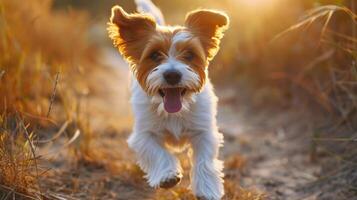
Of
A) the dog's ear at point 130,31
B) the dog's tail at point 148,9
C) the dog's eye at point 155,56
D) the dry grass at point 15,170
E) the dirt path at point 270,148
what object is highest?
the dog's ear at point 130,31

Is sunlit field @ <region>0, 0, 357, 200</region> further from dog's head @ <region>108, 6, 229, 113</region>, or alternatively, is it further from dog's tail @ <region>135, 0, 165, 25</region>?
dog's tail @ <region>135, 0, 165, 25</region>

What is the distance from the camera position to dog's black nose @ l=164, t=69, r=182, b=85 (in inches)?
173

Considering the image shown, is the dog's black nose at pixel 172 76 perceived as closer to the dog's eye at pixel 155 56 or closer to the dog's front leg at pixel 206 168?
the dog's eye at pixel 155 56

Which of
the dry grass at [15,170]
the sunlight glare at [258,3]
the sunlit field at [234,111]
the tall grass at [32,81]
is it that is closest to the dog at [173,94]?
the sunlit field at [234,111]

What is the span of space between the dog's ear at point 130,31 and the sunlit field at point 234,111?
561 millimetres

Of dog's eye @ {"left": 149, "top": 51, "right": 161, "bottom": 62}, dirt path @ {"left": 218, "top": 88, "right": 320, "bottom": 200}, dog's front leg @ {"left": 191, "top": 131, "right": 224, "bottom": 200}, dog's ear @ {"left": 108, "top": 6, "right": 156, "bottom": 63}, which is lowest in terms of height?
dirt path @ {"left": 218, "top": 88, "right": 320, "bottom": 200}

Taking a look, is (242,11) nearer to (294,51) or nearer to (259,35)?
(259,35)

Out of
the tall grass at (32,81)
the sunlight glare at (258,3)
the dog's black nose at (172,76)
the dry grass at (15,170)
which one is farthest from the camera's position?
the sunlight glare at (258,3)

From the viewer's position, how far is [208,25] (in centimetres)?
495

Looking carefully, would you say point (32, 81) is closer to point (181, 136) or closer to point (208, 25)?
point (181, 136)

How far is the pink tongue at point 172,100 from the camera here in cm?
458

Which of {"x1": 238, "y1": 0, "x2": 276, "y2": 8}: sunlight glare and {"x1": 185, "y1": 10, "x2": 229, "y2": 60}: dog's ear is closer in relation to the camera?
{"x1": 185, "y1": 10, "x2": 229, "y2": 60}: dog's ear

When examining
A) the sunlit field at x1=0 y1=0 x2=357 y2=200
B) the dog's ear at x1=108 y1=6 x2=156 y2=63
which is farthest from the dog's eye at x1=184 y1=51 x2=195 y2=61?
the sunlit field at x1=0 y1=0 x2=357 y2=200

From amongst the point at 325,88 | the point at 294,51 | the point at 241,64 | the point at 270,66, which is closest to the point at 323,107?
the point at 325,88
